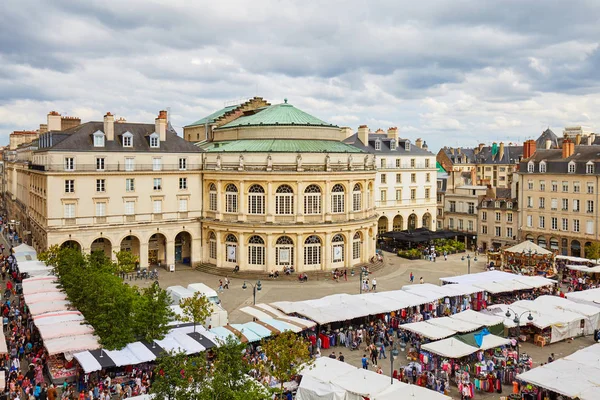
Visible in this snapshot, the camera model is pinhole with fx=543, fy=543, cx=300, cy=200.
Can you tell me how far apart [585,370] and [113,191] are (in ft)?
136

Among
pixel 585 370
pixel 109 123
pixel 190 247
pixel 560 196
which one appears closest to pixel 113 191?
pixel 109 123

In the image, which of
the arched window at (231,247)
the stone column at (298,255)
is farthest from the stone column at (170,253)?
the stone column at (298,255)

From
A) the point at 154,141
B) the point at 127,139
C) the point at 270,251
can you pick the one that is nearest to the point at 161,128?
the point at 154,141

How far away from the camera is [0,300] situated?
135 feet

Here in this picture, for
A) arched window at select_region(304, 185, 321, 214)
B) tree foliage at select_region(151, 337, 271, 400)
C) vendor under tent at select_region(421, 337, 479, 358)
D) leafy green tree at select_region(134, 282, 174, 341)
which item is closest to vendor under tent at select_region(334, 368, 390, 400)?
tree foliage at select_region(151, 337, 271, 400)

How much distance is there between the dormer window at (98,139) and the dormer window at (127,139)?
2027 millimetres

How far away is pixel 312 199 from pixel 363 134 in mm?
23630

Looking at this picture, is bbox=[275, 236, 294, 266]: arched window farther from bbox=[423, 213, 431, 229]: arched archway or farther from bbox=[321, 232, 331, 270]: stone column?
bbox=[423, 213, 431, 229]: arched archway

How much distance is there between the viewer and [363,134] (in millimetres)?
73750

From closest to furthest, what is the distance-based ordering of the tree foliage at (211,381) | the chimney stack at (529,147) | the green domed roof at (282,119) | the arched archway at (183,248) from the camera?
the tree foliage at (211,381)
the green domed roof at (282,119)
the arched archway at (183,248)
the chimney stack at (529,147)

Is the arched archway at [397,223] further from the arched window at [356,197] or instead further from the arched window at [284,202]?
the arched window at [284,202]

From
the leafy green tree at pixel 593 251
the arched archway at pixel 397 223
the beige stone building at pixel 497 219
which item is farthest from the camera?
the arched archway at pixel 397 223

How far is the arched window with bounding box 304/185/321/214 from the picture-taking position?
5300 cm

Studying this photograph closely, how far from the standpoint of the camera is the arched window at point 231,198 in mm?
54344
